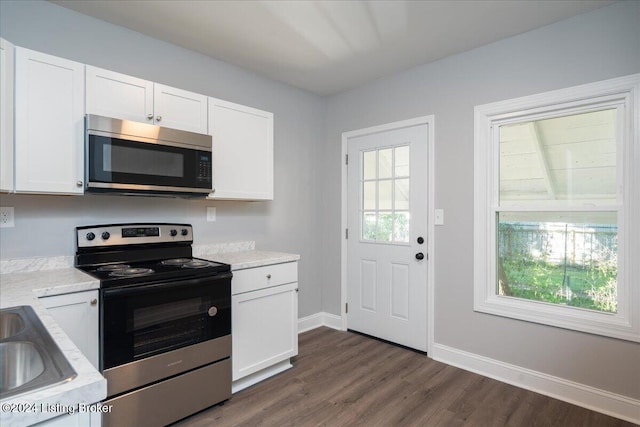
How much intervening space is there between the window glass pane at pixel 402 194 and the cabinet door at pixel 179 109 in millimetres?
1783

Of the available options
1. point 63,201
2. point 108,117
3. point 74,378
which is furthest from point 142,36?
point 74,378

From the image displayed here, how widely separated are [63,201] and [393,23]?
245 cm

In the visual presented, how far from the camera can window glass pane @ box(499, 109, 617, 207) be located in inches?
89.2

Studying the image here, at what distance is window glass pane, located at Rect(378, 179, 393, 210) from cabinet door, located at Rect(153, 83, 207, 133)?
5.70ft

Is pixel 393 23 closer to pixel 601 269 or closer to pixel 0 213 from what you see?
pixel 601 269

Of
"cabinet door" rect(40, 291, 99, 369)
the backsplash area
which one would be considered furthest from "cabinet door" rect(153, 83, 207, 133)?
"cabinet door" rect(40, 291, 99, 369)

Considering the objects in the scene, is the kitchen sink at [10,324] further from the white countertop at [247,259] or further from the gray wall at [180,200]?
the white countertop at [247,259]

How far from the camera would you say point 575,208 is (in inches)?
92.7

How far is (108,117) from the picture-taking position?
2.02m

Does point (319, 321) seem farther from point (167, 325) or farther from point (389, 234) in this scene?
point (167, 325)

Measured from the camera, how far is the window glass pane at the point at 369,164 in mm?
3482

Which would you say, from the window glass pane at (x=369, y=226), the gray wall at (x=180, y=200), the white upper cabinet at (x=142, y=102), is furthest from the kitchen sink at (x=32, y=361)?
the window glass pane at (x=369, y=226)

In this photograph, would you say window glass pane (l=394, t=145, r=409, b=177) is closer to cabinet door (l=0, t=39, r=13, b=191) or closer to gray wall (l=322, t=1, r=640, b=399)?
gray wall (l=322, t=1, r=640, b=399)

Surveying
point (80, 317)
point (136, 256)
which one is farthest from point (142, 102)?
point (80, 317)
